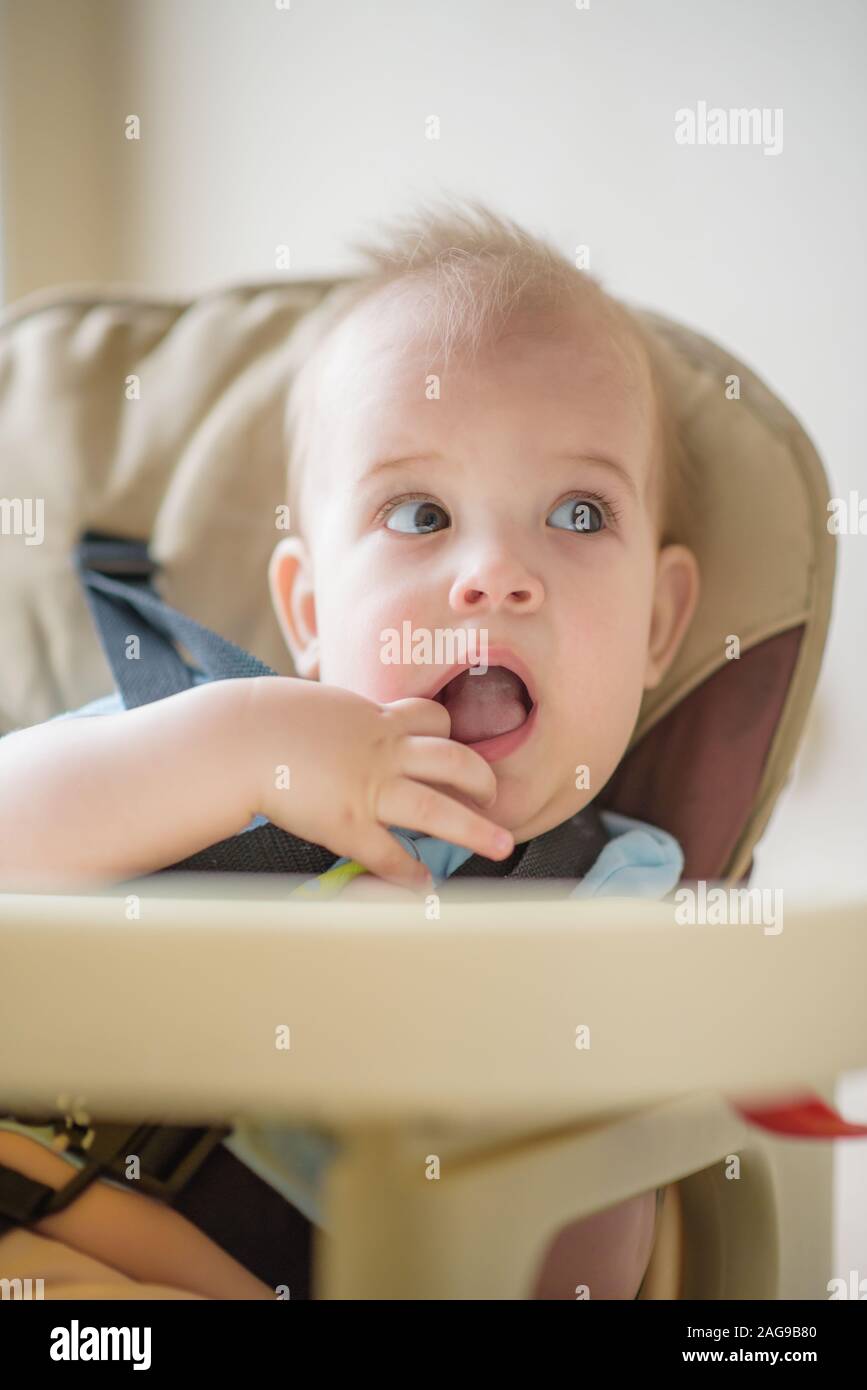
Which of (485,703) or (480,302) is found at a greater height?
(480,302)

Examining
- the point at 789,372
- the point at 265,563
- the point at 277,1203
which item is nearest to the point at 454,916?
the point at 277,1203

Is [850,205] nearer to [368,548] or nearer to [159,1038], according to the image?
[368,548]

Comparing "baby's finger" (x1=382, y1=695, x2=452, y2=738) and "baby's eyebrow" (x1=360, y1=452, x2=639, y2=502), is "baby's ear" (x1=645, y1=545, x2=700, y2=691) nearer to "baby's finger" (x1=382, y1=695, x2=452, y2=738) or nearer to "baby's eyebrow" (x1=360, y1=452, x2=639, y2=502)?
"baby's eyebrow" (x1=360, y1=452, x2=639, y2=502)

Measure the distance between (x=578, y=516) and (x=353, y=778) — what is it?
277 millimetres

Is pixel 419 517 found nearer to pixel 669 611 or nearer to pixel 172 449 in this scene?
pixel 669 611

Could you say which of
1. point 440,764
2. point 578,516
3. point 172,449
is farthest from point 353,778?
point 172,449

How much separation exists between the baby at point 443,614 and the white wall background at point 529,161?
31 centimetres

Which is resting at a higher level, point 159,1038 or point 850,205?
point 850,205

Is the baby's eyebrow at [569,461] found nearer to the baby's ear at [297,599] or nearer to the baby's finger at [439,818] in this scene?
the baby's ear at [297,599]

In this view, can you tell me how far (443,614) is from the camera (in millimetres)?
673

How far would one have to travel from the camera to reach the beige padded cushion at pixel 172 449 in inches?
33.1

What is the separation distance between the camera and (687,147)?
4.28 feet

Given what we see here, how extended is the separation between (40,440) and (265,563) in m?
0.20

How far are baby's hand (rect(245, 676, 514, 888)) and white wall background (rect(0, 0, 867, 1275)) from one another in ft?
1.96
